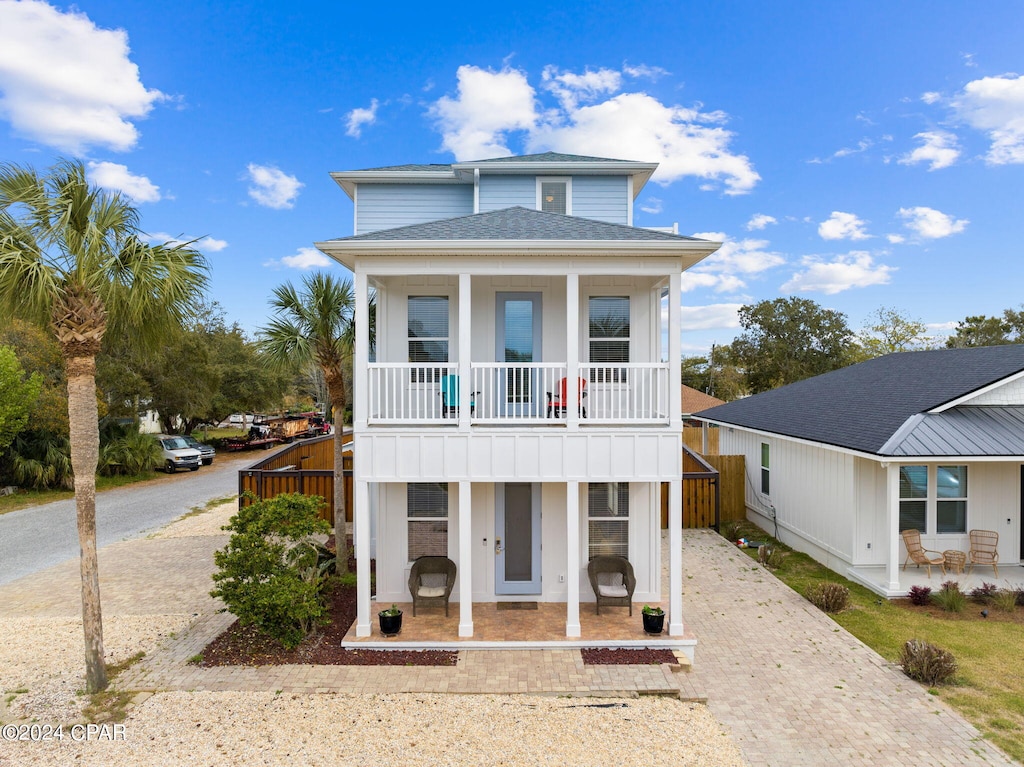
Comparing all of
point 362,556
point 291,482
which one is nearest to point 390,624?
point 362,556

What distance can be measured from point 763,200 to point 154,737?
27054 millimetres

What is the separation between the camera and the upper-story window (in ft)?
35.6

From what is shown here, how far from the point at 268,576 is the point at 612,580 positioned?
17.5 feet

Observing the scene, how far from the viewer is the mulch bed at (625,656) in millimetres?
6703

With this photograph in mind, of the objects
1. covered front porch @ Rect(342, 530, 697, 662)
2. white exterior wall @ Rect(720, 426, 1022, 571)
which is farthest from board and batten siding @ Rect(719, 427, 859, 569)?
covered front porch @ Rect(342, 530, 697, 662)

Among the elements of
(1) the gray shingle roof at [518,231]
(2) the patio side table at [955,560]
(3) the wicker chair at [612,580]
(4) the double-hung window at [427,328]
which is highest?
(1) the gray shingle roof at [518,231]

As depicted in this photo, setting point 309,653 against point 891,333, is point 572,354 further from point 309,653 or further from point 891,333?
point 891,333

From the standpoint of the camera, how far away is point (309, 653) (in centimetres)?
700

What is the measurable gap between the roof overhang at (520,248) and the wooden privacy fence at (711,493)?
8.14 m

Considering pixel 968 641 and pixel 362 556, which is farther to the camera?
pixel 968 641

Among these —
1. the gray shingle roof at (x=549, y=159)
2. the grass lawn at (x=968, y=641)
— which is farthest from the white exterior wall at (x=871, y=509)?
the gray shingle roof at (x=549, y=159)

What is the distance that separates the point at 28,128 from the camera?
15.6 metres

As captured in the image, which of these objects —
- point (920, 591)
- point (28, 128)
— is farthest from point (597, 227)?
point (28, 128)

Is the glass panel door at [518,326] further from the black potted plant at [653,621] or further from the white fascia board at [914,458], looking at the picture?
the white fascia board at [914,458]
